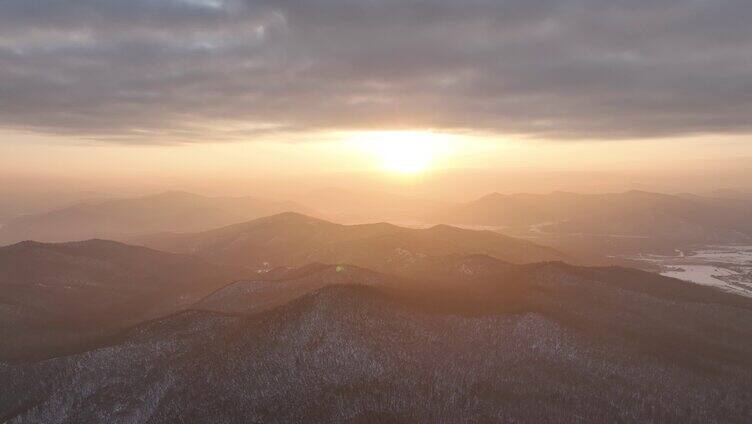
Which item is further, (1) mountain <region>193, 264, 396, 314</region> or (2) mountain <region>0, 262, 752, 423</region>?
(1) mountain <region>193, 264, 396, 314</region>

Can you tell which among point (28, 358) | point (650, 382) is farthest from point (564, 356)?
point (28, 358)

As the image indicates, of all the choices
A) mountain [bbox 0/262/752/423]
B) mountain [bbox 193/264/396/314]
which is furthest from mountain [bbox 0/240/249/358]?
mountain [bbox 0/262/752/423]

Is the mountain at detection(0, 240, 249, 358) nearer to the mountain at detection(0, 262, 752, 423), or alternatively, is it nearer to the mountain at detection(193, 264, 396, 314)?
the mountain at detection(193, 264, 396, 314)

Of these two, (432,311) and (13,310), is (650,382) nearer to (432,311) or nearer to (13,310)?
(432,311)

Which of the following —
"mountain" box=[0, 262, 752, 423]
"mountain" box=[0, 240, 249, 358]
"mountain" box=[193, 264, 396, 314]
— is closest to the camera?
"mountain" box=[0, 262, 752, 423]

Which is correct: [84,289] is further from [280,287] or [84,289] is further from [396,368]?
[396,368]

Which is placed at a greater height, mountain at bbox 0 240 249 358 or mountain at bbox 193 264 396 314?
mountain at bbox 193 264 396 314

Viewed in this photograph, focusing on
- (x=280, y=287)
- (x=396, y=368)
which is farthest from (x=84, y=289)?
(x=396, y=368)
